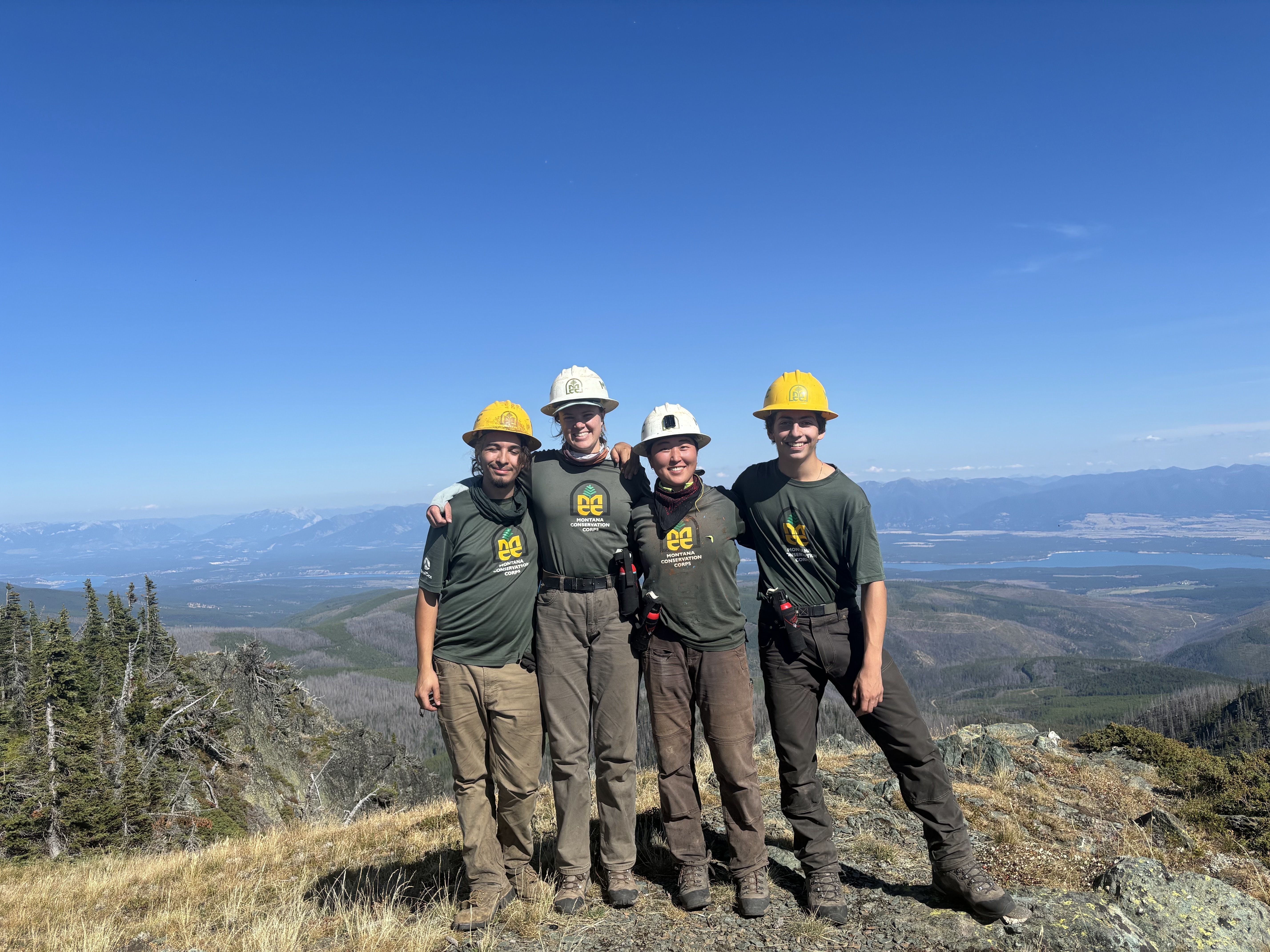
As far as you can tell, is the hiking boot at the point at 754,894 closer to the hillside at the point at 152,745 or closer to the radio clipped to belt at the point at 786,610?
the radio clipped to belt at the point at 786,610

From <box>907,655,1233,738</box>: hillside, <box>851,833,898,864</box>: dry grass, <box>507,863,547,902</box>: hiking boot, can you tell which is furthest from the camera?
<box>907,655,1233,738</box>: hillside

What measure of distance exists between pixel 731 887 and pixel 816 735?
5.51ft

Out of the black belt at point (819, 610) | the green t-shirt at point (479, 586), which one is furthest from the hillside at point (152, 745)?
the black belt at point (819, 610)

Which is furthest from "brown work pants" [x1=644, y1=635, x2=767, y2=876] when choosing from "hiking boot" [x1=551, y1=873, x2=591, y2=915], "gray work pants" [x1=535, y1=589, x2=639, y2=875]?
"hiking boot" [x1=551, y1=873, x2=591, y2=915]

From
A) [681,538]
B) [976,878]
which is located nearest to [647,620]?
[681,538]

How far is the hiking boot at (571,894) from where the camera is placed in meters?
5.36

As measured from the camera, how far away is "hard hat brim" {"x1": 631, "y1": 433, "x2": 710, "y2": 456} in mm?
5426

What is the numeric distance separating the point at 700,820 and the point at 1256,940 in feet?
14.8

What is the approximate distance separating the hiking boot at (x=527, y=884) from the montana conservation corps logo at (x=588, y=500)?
334 cm

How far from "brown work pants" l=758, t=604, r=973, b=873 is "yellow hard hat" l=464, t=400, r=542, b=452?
105 inches

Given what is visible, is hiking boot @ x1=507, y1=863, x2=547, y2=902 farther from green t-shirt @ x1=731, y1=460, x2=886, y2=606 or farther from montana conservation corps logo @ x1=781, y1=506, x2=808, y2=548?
montana conservation corps logo @ x1=781, y1=506, x2=808, y2=548

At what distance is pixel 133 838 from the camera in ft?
69.8

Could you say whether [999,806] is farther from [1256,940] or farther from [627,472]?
[627,472]

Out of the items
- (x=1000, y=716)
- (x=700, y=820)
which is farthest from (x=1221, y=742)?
(x=700, y=820)
